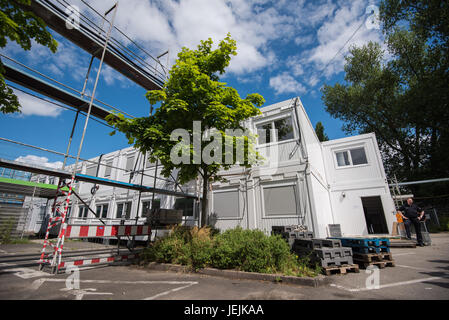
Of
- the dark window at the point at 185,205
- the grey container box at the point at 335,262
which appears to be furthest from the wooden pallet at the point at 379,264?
the dark window at the point at 185,205

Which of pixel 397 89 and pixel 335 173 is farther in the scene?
pixel 397 89

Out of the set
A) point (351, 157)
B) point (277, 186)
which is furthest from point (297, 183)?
point (351, 157)

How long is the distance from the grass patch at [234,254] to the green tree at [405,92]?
2242cm

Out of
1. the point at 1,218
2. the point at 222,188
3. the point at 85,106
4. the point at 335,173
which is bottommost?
the point at 1,218

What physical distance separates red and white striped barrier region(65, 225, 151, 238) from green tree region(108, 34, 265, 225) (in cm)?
261

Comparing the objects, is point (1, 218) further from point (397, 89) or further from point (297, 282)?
point (397, 89)

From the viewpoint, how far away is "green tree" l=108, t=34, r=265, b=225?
7.40 metres

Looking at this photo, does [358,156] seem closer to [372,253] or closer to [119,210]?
[372,253]

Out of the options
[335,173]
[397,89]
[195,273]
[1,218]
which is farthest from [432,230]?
[1,218]

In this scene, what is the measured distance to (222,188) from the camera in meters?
12.6

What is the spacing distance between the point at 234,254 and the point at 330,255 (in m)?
2.64
